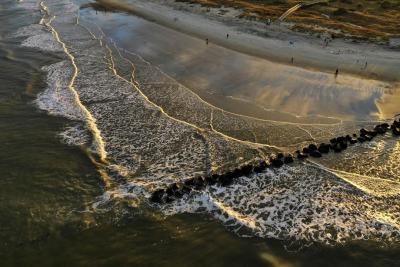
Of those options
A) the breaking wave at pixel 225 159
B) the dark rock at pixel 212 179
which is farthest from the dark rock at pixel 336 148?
the dark rock at pixel 212 179

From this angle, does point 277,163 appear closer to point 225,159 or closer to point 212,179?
point 225,159

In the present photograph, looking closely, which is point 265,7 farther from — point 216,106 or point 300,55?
point 216,106

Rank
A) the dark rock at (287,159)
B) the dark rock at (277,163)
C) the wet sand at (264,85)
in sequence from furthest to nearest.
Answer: the wet sand at (264,85) → the dark rock at (287,159) → the dark rock at (277,163)

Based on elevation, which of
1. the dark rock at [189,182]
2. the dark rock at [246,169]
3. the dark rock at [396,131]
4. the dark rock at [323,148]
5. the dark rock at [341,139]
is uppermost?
the dark rock at [396,131]

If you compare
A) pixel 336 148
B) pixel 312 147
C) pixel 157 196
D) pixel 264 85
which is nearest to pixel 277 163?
pixel 312 147

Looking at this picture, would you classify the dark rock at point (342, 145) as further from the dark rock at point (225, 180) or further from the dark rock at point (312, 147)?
the dark rock at point (225, 180)

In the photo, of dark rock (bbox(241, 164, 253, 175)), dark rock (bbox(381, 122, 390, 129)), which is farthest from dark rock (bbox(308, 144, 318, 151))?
dark rock (bbox(381, 122, 390, 129))

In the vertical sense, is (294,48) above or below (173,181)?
above
